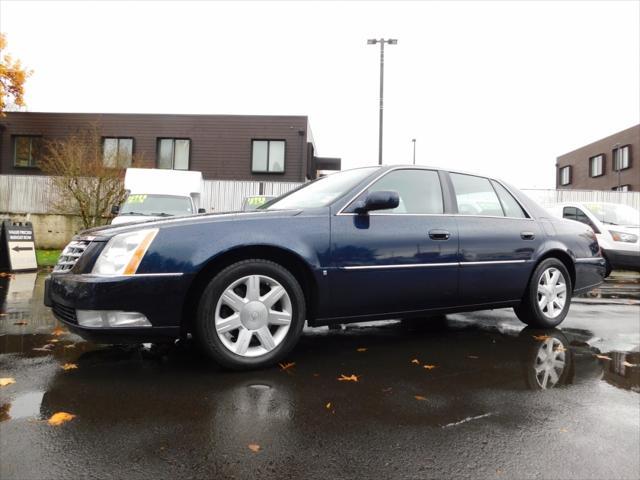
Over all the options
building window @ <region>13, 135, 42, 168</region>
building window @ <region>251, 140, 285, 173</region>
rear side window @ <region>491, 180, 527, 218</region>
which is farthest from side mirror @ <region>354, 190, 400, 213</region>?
building window @ <region>13, 135, 42, 168</region>

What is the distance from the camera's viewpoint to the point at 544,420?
2.66 m

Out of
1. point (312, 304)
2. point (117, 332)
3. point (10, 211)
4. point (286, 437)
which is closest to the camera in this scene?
point (286, 437)

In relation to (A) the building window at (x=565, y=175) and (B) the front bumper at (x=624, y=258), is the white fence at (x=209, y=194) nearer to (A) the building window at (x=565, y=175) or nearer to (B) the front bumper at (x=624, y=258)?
(B) the front bumper at (x=624, y=258)

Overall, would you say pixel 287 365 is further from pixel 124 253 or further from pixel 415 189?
pixel 415 189

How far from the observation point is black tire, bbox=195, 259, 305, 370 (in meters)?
3.24

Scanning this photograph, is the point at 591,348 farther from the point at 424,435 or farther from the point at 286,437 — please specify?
the point at 286,437

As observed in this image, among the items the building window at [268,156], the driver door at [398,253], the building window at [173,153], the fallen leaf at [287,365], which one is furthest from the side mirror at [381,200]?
the building window at [173,153]

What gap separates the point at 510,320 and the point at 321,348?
2.52m

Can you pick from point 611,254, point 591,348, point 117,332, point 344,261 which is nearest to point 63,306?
point 117,332

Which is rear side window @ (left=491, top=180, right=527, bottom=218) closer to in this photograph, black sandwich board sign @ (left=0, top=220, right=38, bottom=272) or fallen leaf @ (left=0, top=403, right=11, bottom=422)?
fallen leaf @ (left=0, top=403, right=11, bottom=422)

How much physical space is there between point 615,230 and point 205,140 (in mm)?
19513

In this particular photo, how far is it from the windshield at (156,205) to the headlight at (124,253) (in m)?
7.71

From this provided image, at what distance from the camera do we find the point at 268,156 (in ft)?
81.0

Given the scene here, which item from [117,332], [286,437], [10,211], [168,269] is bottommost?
[286,437]
